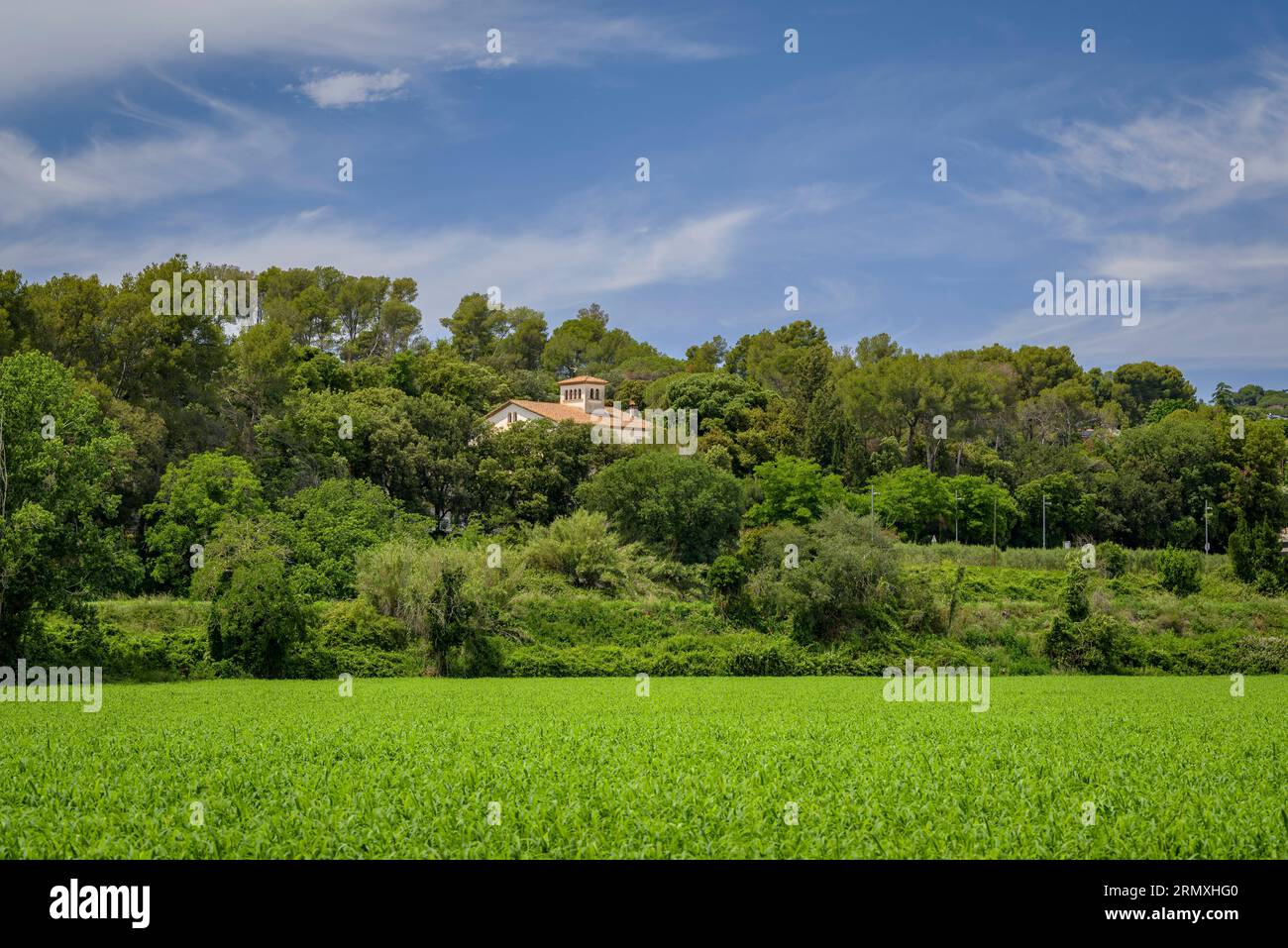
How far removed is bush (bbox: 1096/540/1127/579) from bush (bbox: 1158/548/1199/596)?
5.94 ft

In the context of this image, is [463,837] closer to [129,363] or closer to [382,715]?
[382,715]

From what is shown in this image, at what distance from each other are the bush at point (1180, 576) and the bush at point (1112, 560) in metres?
1.81

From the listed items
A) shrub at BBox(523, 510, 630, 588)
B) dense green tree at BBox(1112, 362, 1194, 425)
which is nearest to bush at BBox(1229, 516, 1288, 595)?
shrub at BBox(523, 510, 630, 588)

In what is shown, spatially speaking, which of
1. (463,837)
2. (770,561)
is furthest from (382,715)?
(770,561)

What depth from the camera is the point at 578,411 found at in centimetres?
7381

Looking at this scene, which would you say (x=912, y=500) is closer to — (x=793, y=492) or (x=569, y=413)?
(x=793, y=492)

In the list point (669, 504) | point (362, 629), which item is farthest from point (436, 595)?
point (669, 504)

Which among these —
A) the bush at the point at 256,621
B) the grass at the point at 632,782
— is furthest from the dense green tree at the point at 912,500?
the grass at the point at 632,782

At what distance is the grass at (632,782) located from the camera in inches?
404

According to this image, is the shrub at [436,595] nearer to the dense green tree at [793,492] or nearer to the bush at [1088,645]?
the bush at [1088,645]

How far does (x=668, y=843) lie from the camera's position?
10203 millimetres

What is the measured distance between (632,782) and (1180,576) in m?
34.9
